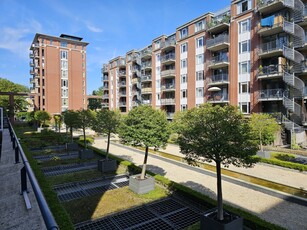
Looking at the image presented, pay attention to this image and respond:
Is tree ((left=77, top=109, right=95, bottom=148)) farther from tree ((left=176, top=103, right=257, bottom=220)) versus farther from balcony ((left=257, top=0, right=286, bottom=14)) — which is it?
balcony ((left=257, top=0, right=286, bottom=14))

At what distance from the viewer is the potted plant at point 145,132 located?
12.0m

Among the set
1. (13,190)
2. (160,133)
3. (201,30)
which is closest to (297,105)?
(201,30)

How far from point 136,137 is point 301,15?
26.8 metres

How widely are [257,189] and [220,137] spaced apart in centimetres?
729

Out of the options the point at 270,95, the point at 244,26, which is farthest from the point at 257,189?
the point at 244,26

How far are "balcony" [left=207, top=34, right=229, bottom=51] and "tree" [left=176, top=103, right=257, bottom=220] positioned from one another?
28188mm

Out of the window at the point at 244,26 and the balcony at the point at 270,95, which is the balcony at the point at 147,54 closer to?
the window at the point at 244,26

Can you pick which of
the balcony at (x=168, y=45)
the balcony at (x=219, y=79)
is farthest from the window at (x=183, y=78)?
the balcony at (x=168, y=45)

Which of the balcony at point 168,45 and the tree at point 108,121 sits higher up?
the balcony at point 168,45

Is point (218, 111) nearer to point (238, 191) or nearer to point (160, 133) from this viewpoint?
point (160, 133)

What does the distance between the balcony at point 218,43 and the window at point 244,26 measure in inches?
85.4

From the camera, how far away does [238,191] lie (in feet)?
41.8

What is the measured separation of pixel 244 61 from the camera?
31500mm

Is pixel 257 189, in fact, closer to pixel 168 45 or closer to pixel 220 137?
pixel 220 137
